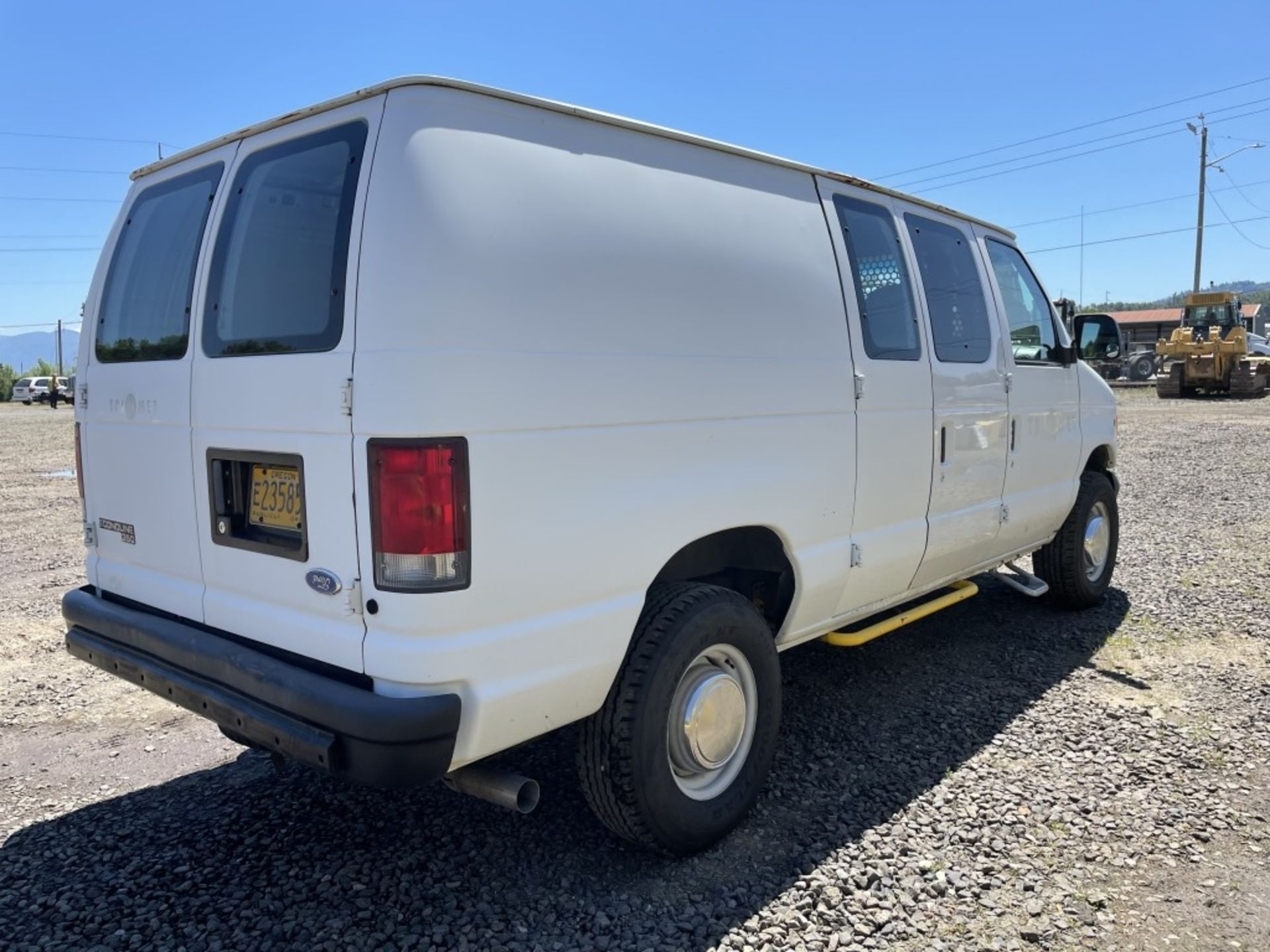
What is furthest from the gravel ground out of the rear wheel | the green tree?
the green tree

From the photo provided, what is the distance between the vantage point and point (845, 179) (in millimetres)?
3846

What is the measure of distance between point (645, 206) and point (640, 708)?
158 centimetres

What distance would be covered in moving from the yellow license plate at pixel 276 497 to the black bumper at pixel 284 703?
40cm

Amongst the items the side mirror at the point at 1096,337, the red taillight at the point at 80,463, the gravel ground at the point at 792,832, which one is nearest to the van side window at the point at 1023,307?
the side mirror at the point at 1096,337

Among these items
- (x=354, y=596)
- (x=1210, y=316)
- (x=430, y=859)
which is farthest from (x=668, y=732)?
(x=1210, y=316)

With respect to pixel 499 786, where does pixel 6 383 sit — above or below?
above

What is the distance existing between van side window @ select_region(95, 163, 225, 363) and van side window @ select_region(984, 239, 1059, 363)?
3858 millimetres

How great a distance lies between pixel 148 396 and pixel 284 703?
4.28ft

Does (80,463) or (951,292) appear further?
(951,292)

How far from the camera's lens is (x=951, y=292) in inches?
175

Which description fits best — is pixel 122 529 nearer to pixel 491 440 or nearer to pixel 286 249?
pixel 286 249

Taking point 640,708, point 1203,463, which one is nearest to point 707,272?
point 640,708

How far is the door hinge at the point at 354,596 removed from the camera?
2465 millimetres

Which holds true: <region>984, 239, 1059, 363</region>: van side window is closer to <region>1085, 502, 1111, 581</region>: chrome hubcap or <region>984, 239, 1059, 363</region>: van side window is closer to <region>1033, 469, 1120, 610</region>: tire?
<region>1033, 469, 1120, 610</region>: tire
